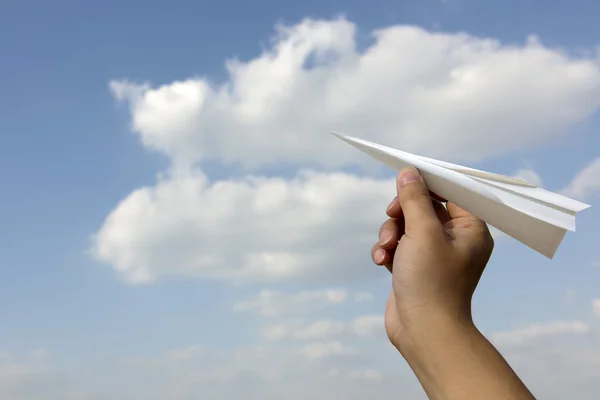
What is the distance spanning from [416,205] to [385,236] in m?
1.06

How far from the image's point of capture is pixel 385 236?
6.34m

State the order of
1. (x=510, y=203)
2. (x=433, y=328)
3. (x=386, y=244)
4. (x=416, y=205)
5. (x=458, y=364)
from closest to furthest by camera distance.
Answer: (x=458, y=364) < (x=433, y=328) < (x=416, y=205) < (x=510, y=203) < (x=386, y=244)

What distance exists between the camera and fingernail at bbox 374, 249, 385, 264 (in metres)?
6.30

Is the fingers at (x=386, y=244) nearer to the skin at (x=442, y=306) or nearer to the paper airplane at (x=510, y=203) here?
the skin at (x=442, y=306)

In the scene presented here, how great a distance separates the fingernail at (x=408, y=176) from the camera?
18.5 ft

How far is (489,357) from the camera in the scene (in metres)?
4.30

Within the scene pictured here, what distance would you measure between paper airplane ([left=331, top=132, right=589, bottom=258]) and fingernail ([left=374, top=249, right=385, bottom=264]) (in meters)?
0.91

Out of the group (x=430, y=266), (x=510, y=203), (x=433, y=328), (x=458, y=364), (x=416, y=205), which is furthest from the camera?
(x=510, y=203)

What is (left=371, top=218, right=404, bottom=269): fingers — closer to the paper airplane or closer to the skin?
the skin

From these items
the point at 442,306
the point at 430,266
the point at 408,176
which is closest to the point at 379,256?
the point at 408,176

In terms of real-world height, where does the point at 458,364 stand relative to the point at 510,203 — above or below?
below

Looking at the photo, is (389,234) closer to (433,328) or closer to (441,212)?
(441,212)

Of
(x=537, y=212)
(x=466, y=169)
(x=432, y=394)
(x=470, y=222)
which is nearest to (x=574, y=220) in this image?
(x=537, y=212)

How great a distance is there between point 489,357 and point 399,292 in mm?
1023
